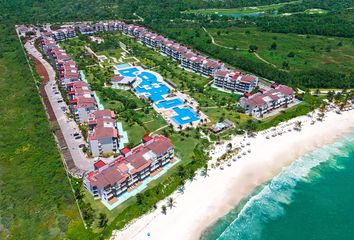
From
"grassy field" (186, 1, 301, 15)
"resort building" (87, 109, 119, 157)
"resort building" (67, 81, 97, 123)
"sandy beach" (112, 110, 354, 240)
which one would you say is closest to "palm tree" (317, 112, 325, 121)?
"sandy beach" (112, 110, 354, 240)

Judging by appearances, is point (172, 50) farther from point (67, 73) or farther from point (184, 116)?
point (184, 116)

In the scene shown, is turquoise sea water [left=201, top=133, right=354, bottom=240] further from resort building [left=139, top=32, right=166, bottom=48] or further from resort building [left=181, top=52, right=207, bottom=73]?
resort building [left=139, top=32, right=166, bottom=48]

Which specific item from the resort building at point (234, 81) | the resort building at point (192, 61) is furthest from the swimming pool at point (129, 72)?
the resort building at point (234, 81)

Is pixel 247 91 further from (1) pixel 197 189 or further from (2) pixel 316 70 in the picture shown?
(1) pixel 197 189

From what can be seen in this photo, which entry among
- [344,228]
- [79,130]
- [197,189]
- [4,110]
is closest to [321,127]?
[344,228]

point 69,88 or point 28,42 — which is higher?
point 69,88

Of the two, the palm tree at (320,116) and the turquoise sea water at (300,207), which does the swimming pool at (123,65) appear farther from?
the turquoise sea water at (300,207)

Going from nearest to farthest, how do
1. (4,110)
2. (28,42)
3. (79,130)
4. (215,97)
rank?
(79,130) < (4,110) < (215,97) < (28,42)
